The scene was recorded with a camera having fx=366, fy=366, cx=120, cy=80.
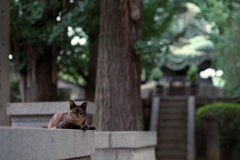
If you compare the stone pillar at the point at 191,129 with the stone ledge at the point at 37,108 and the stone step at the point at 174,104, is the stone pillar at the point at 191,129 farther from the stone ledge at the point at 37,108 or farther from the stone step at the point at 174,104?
the stone ledge at the point at 37,108

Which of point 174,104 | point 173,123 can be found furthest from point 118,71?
point 174,104

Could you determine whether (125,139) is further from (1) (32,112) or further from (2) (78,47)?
(2) (78,47)

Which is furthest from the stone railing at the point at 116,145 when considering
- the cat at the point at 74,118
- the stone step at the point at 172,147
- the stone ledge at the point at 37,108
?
the stone step at the point at 172,147

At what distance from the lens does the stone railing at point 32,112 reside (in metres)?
7.11

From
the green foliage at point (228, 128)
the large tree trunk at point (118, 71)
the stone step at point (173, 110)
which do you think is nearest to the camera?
the large tree trunk at point (118, 71)

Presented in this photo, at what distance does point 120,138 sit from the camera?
604 centimetres

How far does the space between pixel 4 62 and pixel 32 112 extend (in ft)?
3.70

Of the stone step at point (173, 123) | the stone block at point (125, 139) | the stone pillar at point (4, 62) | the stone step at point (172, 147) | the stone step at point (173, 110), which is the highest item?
the stone pillar at point (4, 62)

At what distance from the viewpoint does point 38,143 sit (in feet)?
10.5

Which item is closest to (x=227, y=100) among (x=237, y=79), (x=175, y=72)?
(x=237, y=79)

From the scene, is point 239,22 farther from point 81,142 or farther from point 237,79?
point 81,142

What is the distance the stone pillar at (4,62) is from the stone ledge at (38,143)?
3.38m

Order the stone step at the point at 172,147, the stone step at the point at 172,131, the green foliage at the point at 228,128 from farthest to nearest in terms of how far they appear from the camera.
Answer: the stone step at the point at 172,131 < the stone step at the point at 172,147 < the green foliage at the point at 228,128

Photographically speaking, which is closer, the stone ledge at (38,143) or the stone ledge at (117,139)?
the stone ledge at (38,143)
